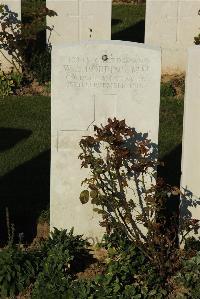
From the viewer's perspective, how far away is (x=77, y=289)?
4.97 m

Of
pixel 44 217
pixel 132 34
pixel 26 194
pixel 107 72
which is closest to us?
pixel 107 72

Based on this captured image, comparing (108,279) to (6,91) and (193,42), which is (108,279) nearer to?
(6,91)

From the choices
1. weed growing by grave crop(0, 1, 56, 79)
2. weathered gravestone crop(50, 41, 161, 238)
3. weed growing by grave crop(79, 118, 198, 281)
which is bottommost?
weed growing by grave crop(79, 118, 198, 281)

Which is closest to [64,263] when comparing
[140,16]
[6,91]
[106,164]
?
[106,164]

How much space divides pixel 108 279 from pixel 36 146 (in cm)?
331

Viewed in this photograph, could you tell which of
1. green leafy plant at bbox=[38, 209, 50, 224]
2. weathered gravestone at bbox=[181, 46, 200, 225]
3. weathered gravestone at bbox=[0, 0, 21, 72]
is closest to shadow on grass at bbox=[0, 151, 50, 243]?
green leafy plant at bbox=[38, 209, 50, 224]

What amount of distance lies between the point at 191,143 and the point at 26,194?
208 centimetres

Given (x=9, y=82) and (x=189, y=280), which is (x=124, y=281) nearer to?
(x=189, y=280)

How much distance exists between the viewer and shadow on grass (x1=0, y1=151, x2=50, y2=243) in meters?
6.21

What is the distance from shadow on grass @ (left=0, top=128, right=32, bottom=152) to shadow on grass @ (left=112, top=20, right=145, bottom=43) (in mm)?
5100

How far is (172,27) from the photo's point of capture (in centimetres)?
1085

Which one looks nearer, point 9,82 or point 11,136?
point 11,136

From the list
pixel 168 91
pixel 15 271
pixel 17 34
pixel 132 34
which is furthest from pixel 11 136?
pixel 132 34

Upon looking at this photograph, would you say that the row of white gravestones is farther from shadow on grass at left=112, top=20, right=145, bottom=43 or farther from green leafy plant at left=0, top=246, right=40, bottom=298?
green leafy plant at left=0, top=246, right=40, bottom=298
